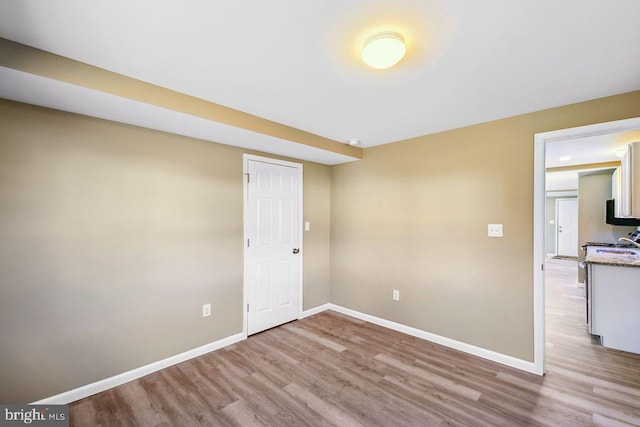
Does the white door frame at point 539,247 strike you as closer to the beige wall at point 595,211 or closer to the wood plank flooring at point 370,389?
the wood plank flooring at point 370,389

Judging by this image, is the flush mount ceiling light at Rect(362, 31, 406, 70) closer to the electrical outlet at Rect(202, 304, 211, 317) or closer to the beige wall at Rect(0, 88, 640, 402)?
the beige wall at Rect(0, 88, 640, 402)

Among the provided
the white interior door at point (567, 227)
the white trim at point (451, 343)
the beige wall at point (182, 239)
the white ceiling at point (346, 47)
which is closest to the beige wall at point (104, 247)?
the beige wall at point (182, 239)

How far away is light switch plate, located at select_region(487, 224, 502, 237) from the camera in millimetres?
2676

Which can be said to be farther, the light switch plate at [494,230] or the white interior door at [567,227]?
the white interior door at [567,227]

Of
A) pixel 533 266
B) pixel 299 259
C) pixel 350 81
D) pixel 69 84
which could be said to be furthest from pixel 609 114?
pixel 69 84

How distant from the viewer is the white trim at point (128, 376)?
80.8 inches

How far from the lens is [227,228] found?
304cm

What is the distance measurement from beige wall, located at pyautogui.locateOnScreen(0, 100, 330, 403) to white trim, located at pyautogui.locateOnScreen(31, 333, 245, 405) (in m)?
0.05

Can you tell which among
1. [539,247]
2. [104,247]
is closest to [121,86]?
[104,247]

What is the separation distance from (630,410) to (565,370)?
1.74 feet

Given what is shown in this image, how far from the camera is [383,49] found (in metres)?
1.49

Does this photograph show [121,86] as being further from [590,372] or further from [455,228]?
[590,372]

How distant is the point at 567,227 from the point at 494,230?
8.81m

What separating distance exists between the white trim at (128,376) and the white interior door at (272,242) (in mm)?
465
